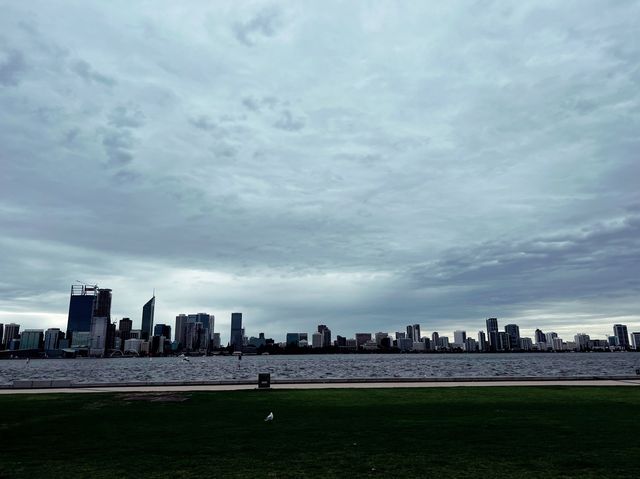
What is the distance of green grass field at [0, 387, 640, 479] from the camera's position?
10.4 m

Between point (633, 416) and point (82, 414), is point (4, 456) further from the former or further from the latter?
point (633, 416)

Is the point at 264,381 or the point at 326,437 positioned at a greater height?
the point at 264,381

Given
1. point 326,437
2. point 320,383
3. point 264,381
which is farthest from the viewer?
point 320,383

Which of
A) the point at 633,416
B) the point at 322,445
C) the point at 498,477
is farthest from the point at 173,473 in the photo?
the point at 633,416

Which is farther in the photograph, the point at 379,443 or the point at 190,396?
the point at 190,396

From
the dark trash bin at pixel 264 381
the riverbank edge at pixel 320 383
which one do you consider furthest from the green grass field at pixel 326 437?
the riverbank edge at pixel 320 383

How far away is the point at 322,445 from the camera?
12.7 meters

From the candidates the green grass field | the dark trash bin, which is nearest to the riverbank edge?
the dark trash bin

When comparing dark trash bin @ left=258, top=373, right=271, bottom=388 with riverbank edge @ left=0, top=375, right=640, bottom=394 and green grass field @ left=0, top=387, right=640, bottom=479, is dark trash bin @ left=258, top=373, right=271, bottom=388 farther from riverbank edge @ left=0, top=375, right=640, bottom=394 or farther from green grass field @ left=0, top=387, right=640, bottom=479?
green grass field @ left=0, top=387, right=640, bottom=479

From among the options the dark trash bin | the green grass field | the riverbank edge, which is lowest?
the green grass field

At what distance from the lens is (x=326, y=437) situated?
45.3 feet

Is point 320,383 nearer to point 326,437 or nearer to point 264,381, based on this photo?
point 264,381

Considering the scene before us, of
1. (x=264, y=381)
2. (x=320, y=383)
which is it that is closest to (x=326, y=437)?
(x=264, y=381)

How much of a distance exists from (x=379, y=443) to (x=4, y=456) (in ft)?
29.7
